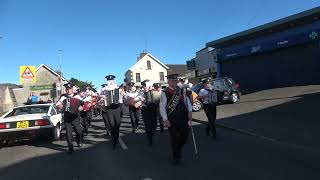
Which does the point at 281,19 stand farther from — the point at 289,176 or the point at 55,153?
the point at 289,176

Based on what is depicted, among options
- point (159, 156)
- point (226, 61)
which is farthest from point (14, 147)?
point (226, 61)

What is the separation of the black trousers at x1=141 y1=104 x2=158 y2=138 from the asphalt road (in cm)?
39

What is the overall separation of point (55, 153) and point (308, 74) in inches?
827

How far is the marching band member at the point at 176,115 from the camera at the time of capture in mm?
9180

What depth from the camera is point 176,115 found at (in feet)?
30.2

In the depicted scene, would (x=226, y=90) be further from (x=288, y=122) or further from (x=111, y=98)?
(x=111, y=98)

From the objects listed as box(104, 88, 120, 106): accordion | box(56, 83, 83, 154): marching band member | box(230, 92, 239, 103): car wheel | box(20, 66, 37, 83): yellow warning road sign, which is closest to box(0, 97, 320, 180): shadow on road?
box(56, 83, 83, 154): marching band member

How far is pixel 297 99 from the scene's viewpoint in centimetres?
2142

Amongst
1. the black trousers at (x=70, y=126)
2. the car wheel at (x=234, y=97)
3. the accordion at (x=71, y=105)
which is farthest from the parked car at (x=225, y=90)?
the accordion at (x=71, y=105)

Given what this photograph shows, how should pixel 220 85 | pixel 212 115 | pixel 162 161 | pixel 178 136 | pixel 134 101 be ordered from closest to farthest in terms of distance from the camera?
1. pixel 178 136
2. pixel 162 161
3. pixel 212 115
4. pixel 134 101
5. pixel 220 85

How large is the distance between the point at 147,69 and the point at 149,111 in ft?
226

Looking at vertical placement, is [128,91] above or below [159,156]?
above

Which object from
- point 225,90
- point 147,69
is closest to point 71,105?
point 225,90

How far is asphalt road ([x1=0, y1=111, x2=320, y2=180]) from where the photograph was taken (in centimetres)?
811
